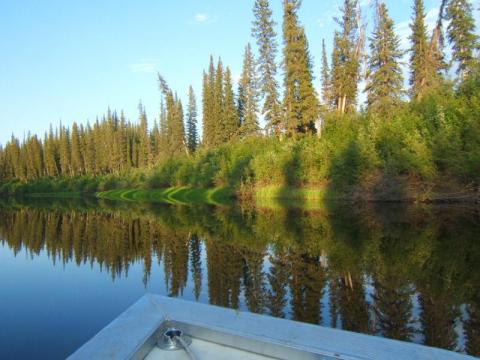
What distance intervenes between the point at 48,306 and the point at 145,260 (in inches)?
123

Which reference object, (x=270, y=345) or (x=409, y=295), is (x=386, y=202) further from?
(x=270, y=345)

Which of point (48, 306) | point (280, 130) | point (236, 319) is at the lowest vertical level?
point (48, 306)

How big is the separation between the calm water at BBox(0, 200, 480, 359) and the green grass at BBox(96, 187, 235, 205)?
17.0 metres

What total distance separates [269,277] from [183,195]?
30.9 metres

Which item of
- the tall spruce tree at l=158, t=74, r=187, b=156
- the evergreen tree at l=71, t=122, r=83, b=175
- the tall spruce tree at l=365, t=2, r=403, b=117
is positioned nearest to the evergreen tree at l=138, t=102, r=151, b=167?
the tall spruce tree at l=158, t=74, r=187, b=156

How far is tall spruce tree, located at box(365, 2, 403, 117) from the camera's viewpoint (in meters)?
28.8

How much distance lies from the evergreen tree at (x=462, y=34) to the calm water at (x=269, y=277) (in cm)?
2500

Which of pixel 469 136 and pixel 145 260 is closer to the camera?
pixel 145 260

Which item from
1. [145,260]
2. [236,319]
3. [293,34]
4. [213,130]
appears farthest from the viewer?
[213,130]

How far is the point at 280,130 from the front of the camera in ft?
119

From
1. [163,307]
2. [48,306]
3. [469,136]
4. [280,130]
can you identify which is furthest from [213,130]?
[163,307]

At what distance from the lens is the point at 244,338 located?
2074 mm

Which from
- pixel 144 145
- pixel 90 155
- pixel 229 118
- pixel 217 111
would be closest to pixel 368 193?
pixel 229 118

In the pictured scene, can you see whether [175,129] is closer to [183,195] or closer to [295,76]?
[183,195]
